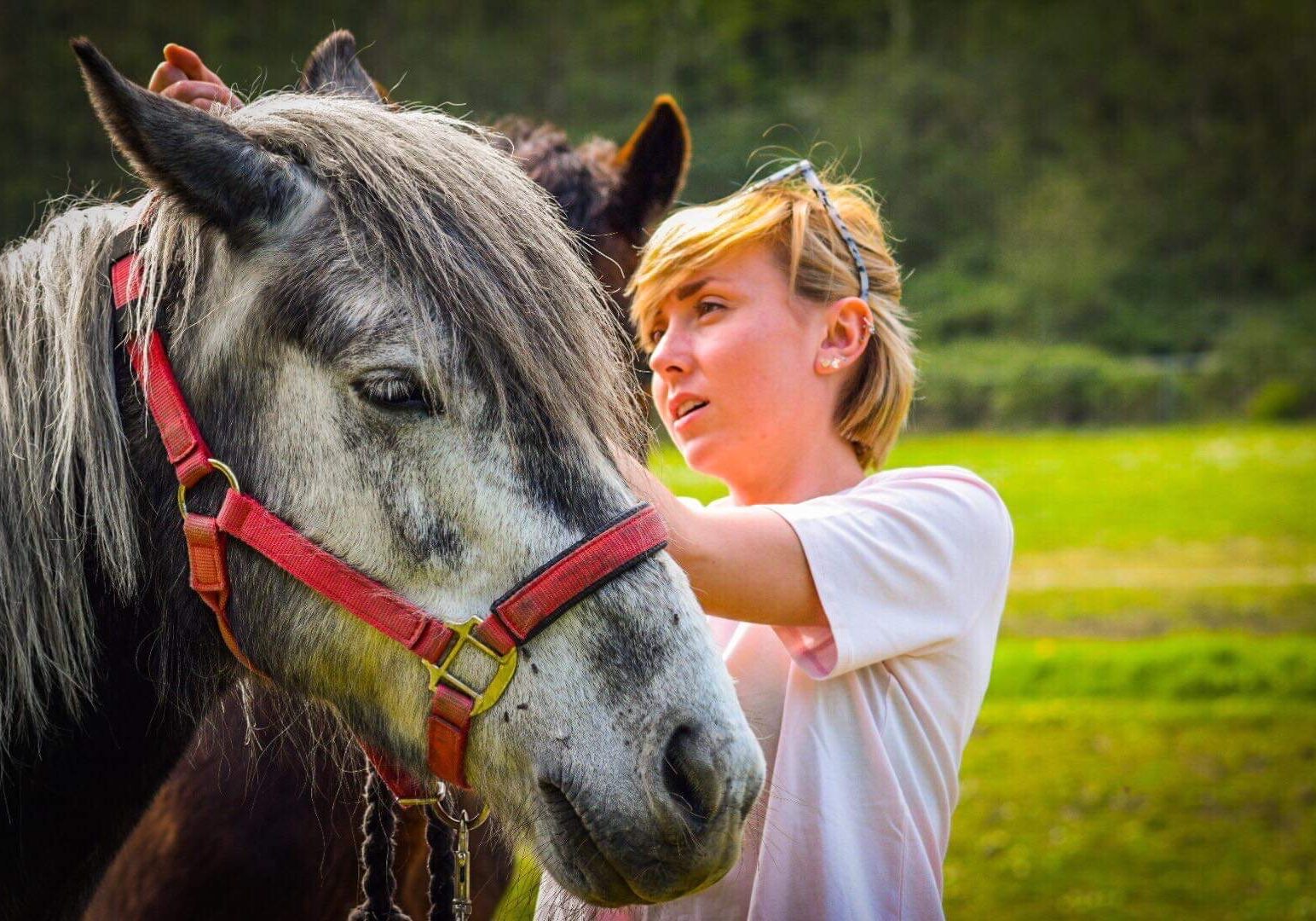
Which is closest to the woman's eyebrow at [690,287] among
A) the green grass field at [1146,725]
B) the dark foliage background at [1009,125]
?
the green grass field at [1146,725]

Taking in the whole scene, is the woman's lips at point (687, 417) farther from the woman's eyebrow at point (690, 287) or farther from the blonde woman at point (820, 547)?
the woman's eyebrow at point (690, 287)

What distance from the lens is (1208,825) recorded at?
564 centimetres

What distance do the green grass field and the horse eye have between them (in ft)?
2.15

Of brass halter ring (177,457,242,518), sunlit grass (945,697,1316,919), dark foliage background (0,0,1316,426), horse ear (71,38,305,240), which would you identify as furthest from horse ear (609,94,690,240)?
dark foliage background (0,0,1316,426)

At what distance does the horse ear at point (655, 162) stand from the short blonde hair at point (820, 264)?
3.30ft

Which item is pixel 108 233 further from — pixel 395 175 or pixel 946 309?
Result: pixel 946 309

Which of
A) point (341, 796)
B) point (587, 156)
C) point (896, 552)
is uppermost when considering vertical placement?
point (587, 156)

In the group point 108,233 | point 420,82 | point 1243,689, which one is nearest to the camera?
point 108,233

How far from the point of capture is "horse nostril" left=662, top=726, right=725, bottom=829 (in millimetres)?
1344

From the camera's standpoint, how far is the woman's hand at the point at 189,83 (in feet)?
5.77

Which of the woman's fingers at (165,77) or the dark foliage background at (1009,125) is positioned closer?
the woman's fingers at (165,77)

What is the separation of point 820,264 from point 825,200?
0.16 m

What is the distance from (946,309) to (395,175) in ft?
110

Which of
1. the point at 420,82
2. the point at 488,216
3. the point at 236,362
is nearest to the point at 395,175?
the point at 488,216
